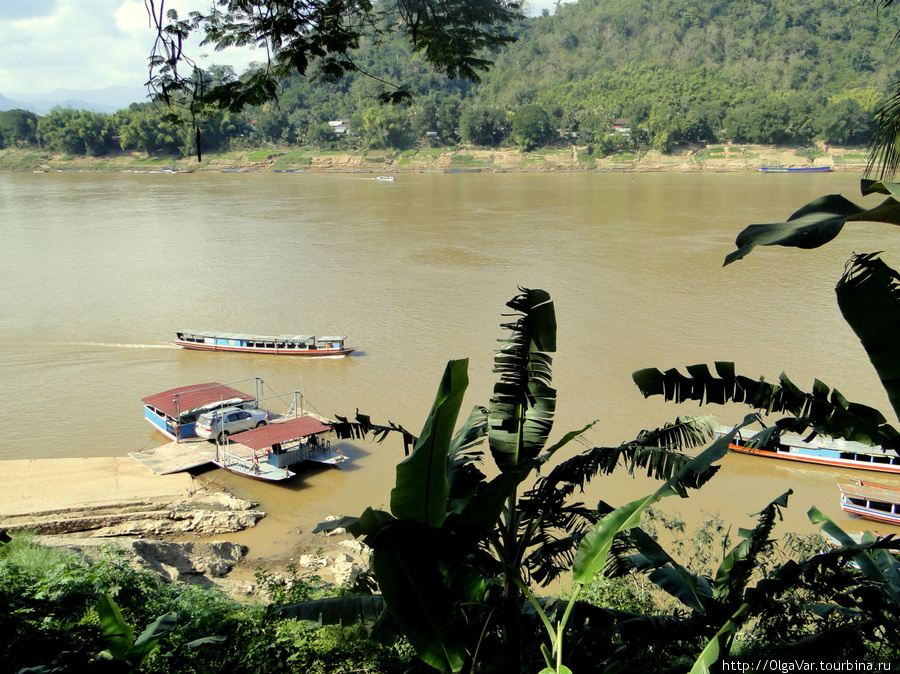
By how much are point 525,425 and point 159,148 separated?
6168cm

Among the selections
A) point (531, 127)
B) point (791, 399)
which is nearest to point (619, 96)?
point (531, 127)

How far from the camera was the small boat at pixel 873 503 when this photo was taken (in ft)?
24.8

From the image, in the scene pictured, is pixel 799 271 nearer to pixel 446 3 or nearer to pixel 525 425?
pixel 446 3

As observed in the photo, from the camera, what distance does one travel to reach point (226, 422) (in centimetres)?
995

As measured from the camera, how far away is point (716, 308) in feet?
50.2

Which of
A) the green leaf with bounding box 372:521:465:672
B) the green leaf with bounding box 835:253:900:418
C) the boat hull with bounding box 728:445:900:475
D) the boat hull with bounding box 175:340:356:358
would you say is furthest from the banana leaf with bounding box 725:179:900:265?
the boat hull with bounding box 175:340:356:358

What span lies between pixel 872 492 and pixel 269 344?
10041 mm

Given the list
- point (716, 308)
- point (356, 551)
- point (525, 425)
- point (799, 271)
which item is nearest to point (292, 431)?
point (356, 551)

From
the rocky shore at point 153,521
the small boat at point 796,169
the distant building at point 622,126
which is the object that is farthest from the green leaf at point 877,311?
the distant building at point 622,126

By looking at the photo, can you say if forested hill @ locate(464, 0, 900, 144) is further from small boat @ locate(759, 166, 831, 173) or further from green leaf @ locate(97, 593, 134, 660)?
green leaf @ locate(97, 593, 134, 660)

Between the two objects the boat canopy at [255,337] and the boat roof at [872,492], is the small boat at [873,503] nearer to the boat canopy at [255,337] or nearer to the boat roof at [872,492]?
the boat roof at [872,492]

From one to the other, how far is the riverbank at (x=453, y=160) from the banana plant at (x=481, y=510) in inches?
1939

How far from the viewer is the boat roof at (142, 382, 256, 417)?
10125 millimetres

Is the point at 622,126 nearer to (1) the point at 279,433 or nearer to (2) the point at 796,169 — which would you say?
(2) the point at 796,169
